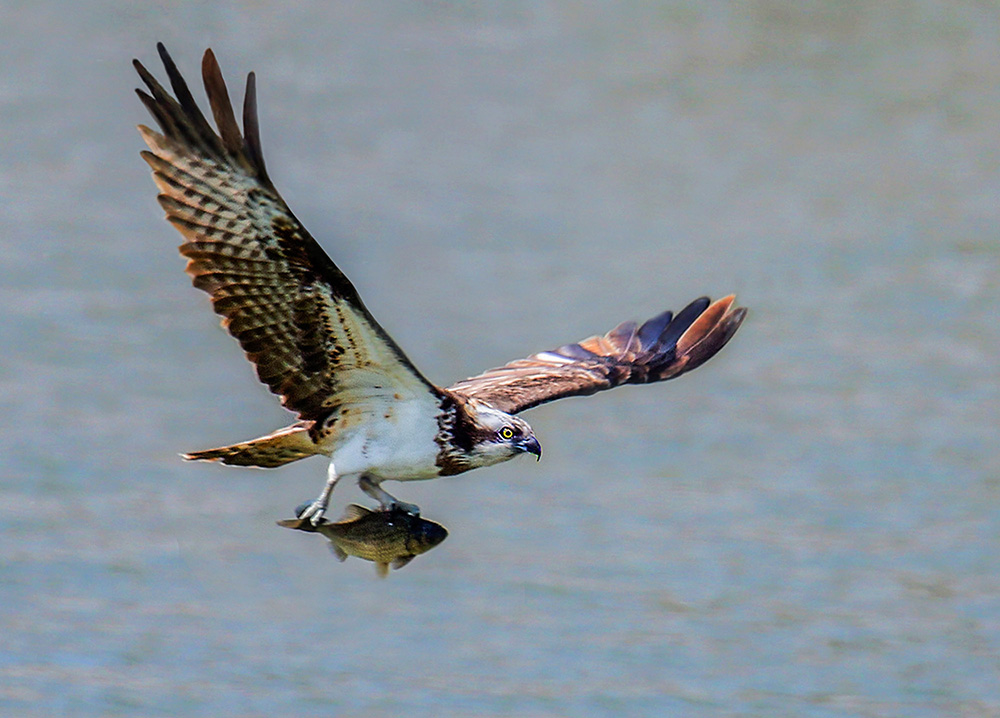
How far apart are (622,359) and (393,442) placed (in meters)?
2.67

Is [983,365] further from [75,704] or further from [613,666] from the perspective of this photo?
[75,704]

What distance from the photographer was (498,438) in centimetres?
862

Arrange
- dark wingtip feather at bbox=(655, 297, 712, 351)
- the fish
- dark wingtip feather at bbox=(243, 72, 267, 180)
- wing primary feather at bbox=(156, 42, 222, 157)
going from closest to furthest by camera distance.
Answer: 1. dark wingtip feather at bbox=(243, 72, 267, 180)
2. wing primary feather at bbox=(156, 42, 222, 157)
3. the fish
4. dark wingtip feather at bbox=(655, 297, 712, 351)

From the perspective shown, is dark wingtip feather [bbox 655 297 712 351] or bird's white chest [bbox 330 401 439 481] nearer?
bird's white chest [bbox 330 401 439 481]

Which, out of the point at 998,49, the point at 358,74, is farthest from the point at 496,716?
the point at 998,49

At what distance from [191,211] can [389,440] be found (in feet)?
4.51

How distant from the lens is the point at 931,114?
20953 mm

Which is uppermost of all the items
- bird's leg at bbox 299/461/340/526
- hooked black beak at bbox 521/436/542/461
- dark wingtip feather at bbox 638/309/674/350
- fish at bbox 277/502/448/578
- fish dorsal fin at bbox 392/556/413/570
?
dark wingtip feather at bbox 638/309/674/350

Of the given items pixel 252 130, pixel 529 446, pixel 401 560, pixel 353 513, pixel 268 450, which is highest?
pixel 252 130

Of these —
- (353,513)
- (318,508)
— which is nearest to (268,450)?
(318,508)

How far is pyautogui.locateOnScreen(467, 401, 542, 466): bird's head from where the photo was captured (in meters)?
8.58

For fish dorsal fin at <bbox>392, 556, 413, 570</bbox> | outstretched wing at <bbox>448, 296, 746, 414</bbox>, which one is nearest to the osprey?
fish dorsal fin at <bbox>392, 556, 413, 570</bbox>

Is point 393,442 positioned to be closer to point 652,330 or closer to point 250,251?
point 250,251

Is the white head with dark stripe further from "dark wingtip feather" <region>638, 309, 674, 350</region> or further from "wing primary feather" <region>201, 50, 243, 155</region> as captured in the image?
"dark wingtip feather" <region>638, 309, 674, 350</region>
